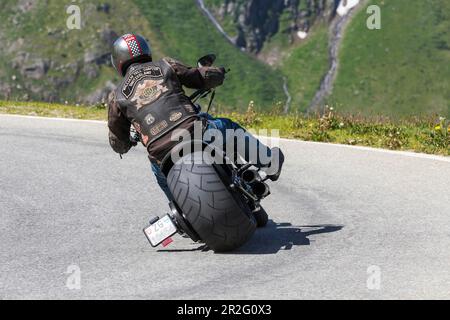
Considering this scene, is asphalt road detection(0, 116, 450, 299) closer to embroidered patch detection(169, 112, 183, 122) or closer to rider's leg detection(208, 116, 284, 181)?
rider's leg detection(208, 116, 284, 181)

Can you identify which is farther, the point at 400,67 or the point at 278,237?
Answer: the point at 400,67

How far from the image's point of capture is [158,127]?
6.30m

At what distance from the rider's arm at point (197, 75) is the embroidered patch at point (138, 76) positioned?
0.46 ft

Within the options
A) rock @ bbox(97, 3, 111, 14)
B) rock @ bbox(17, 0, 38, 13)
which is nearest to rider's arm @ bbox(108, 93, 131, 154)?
rock @ bbox(97, 3, 111, 14)

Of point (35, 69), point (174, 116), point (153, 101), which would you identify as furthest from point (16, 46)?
point (174, 116)

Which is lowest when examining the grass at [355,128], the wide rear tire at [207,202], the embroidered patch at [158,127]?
the grass at [355,128]

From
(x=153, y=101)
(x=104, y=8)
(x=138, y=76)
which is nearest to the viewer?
(x=153, y=101)

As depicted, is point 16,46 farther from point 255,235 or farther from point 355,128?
point 255,235

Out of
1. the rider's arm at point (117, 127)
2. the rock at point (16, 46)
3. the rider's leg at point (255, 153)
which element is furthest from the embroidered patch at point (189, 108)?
the rock at point (16, 46)

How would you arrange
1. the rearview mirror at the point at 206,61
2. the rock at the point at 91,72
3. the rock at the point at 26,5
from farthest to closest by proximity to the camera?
1. the rock at the point at 26,5
2. the rock at the point at 91,72
3. the rearview mirror at the point at 206,61

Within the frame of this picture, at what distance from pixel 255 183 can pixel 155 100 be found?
1070 mm

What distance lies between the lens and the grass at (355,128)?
12109 millimetres

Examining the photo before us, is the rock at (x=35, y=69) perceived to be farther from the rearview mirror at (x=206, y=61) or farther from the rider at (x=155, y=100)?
the rearview mirror at (x=206, y=61)

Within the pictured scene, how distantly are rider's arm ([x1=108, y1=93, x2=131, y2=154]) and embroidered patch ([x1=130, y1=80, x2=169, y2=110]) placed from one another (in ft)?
0.81
